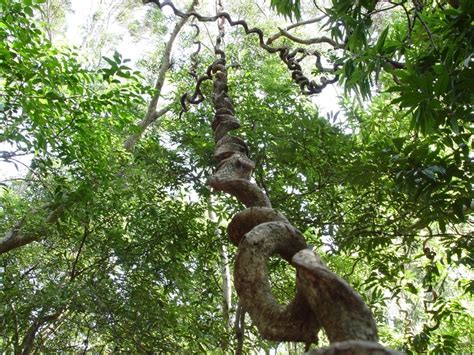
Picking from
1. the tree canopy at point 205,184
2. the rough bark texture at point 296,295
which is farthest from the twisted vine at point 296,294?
the tree canopy at point 205,184

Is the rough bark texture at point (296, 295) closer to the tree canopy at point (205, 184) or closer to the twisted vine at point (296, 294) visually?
the twisted vine at point (296, 294)

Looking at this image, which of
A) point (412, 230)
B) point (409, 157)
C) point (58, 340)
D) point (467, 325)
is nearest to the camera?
point (409, 157)

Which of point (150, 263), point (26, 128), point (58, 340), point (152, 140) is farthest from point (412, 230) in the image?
point (58, 340)

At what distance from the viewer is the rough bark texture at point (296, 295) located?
0.73 m

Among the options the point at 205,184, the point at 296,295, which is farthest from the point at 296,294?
the point at 205,184

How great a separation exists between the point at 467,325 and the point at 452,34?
2.38m

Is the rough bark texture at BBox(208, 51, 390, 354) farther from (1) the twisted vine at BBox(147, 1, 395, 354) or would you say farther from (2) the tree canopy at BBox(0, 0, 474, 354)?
(2) the tree canopy at BBox(0, 0, 474, 354)

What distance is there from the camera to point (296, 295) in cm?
87

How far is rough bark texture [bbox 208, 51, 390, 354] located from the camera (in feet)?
2.40

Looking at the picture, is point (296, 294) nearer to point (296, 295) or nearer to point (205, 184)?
point (296, 295)

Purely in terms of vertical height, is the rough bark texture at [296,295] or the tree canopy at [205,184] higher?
the tree canopy at [205,184]

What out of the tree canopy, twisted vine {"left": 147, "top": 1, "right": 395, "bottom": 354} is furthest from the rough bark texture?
the tree canopy

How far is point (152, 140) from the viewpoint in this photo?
112 inches

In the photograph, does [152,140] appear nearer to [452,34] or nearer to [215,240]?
[215,240]
